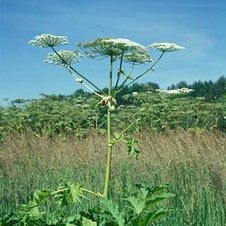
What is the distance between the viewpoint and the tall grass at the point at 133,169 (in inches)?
206

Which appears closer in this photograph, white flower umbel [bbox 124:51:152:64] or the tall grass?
white flower umbel [bbox 124:51:152:64]

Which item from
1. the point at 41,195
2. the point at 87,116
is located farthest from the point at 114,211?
the point at 87,116

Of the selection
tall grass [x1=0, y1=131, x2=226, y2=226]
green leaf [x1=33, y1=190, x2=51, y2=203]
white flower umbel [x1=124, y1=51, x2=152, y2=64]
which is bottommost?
tall grass [x1=0, y1=131, x2=226, y2=226]

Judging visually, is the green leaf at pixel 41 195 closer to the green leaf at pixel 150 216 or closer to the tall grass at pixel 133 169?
the green leaf at pixel 150 216

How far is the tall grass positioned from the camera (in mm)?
5227

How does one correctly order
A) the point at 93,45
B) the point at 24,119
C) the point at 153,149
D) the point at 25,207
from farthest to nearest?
the point at 24,119 < the point at 153,149 < the point at 93,45 < the point at 25,207

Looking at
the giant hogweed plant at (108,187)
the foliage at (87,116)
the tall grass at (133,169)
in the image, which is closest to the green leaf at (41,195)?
the giant hogweed plant at (108,187)

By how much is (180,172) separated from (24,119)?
281 inches

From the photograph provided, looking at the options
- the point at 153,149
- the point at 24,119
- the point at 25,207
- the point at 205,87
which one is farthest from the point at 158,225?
the point at 205,87

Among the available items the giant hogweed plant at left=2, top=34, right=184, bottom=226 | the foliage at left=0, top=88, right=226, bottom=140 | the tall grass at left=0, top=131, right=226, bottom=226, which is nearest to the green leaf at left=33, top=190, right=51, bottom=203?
the giant hogweed plant at left=2, top=34, right=184, bottom=226

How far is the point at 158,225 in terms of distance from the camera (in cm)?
440

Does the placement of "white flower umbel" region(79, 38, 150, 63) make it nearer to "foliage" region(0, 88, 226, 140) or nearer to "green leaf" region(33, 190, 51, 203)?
"green leaf" region(33, 190, 51, 203)

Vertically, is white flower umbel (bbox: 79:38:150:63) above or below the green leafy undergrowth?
above

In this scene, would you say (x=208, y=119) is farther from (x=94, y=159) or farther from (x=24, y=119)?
(x=94, y=159)
